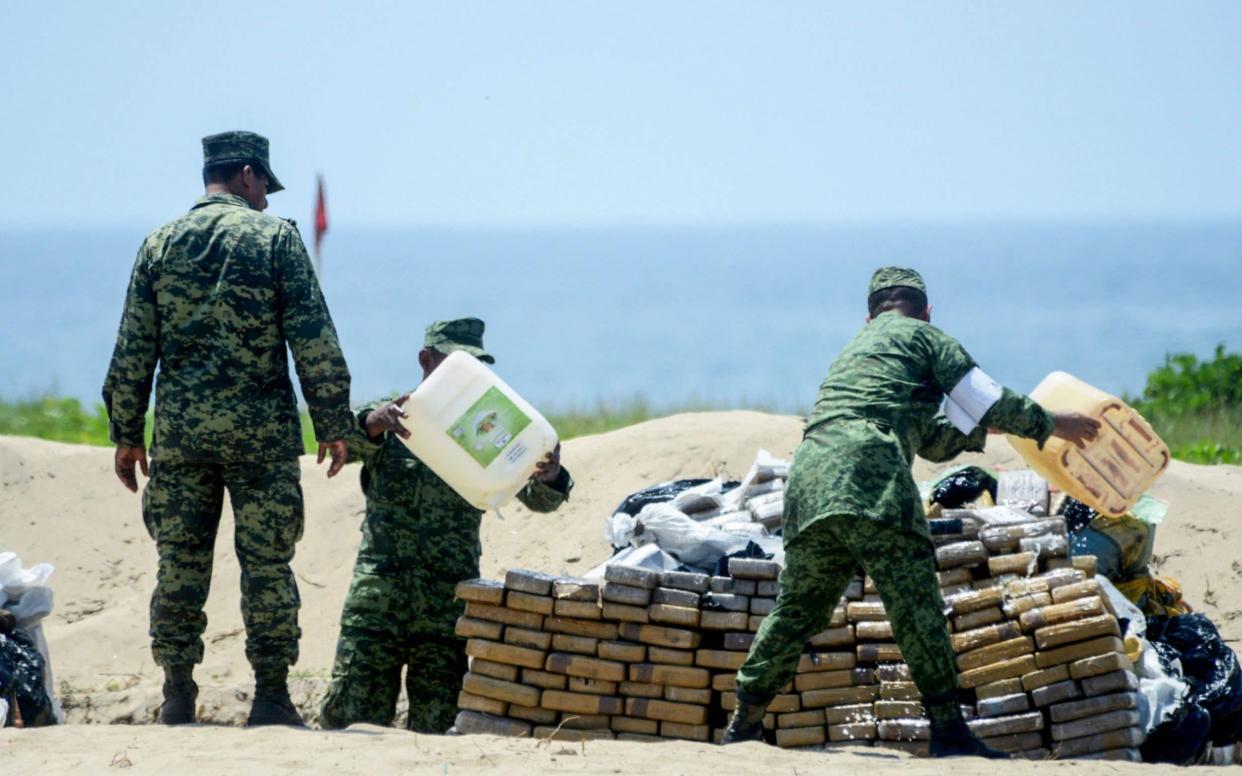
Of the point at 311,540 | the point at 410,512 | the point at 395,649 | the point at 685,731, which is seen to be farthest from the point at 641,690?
the point at 311,540

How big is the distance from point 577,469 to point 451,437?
444 centimetres

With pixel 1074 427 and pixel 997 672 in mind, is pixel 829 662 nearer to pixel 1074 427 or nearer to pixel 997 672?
pixel 997 672

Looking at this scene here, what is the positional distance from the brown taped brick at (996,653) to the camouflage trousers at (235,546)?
8.62ft

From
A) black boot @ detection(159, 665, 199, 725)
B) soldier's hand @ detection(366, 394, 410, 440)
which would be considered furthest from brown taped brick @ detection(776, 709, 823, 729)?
black boot @ detection(159, 665, 199, 725)

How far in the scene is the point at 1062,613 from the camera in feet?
20.6

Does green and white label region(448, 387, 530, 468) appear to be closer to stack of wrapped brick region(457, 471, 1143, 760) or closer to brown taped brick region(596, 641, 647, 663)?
stack of wrapped brick region(457, 471, 1143, 760)

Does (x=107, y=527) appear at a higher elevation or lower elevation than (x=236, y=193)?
lower

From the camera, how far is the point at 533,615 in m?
6.59

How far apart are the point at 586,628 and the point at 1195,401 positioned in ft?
33.1

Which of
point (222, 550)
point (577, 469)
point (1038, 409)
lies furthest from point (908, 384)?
point (222, 550)

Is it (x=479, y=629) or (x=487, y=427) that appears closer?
(x=487, y=427)

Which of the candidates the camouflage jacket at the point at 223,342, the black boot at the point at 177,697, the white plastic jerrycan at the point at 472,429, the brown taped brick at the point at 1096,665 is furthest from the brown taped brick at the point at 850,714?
the black boot at the point at 177,697

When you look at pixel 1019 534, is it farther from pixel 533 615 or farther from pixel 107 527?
pixel 107 527

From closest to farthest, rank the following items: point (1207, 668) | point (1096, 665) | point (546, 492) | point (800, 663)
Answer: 1. point (1096, 665)
2. point (800, 663)
3. point (546, 492)
4. point (1207, 668)
